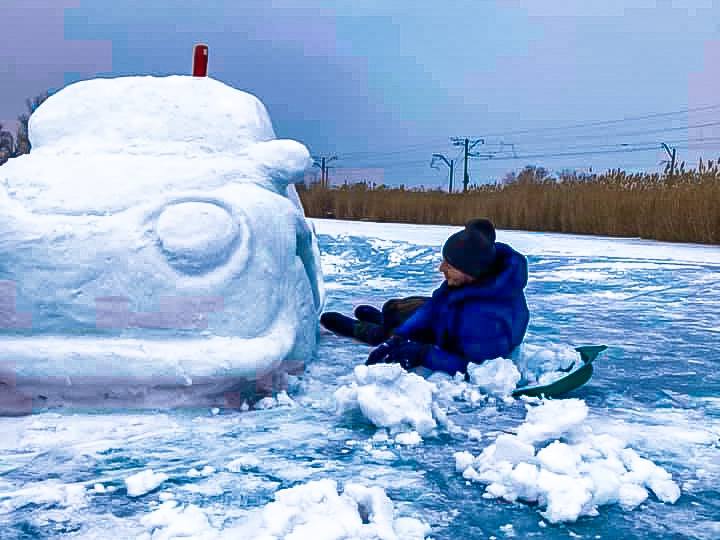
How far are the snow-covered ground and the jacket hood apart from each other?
0.23m

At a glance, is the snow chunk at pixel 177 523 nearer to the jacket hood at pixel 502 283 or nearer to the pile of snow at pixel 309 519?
the pile of snow at pixel 309 519

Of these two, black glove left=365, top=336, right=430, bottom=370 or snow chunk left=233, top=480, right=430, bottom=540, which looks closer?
snow chunk left=233, top=480, right=430, bottom=540

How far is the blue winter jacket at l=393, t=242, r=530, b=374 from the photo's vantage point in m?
2.19

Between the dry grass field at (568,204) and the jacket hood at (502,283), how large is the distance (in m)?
5.77

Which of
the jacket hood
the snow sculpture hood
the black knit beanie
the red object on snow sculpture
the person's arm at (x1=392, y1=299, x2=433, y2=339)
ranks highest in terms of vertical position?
the red object on snow sculpture

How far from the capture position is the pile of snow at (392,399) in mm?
1748

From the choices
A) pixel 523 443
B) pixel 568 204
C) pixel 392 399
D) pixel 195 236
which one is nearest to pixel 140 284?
pixel 195 236

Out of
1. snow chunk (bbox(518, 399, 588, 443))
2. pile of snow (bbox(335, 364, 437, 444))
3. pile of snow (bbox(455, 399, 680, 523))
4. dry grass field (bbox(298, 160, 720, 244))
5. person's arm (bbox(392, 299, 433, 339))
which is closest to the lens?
pile of snow (bbox(455, 399, 680, 523))

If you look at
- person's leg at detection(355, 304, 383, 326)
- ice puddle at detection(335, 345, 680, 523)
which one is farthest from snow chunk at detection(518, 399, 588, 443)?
person's leg at detection(355, 304, 383, 326)

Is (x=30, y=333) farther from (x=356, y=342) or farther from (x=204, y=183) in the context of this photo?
(x=356, y=342)

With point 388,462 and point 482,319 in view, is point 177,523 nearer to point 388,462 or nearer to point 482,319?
point 388,462

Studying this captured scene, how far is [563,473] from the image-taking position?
4.52 ft

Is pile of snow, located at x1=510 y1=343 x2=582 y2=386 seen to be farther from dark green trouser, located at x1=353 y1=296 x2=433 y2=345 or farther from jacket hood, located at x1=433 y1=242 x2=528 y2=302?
dark green trouser, located at x1=353 y1=296 x2=433 y2=345

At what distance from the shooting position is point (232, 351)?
6.23 ft
